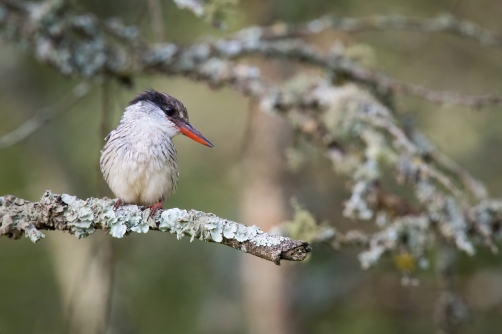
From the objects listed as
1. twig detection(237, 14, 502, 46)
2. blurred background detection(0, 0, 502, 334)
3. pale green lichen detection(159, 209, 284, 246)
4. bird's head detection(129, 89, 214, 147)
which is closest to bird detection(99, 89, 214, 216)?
bird's head detection(129, 89, 214, 147)

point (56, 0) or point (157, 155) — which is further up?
point (56, 0)

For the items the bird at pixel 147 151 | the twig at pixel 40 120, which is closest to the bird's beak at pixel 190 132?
the bird at pixel 147 151

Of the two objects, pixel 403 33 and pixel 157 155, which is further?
pixel 403 33

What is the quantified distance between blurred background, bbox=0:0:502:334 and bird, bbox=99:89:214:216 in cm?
153

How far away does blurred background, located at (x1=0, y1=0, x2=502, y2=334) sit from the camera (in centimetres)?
467

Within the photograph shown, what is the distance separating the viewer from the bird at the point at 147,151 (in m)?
2.61

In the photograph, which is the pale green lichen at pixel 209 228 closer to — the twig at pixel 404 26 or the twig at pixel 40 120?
the twig at pixel 40 120

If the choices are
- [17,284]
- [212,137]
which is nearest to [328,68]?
[212,137]

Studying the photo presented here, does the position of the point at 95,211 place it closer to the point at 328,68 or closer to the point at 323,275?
the point at 328,68

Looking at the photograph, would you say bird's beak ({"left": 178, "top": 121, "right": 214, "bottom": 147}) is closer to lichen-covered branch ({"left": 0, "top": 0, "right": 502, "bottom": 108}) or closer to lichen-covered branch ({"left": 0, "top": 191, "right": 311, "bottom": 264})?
lichen-covered branch ({"left": 0, "top": 191, "right": 311, "bottom": 264})

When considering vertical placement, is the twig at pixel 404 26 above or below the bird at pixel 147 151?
above

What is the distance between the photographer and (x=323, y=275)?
196 inches

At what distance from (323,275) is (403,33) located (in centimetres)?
217

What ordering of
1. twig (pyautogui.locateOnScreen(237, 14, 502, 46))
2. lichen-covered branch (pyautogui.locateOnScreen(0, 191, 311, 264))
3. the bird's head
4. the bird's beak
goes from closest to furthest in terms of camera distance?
lichen-covered branch (pyautogui.locateOnScreen(0, 191, 311, 264)) → the bird's beak → the bird's head → twig (pyautogui.locateOnScreen(237, 14, 502, 46))
